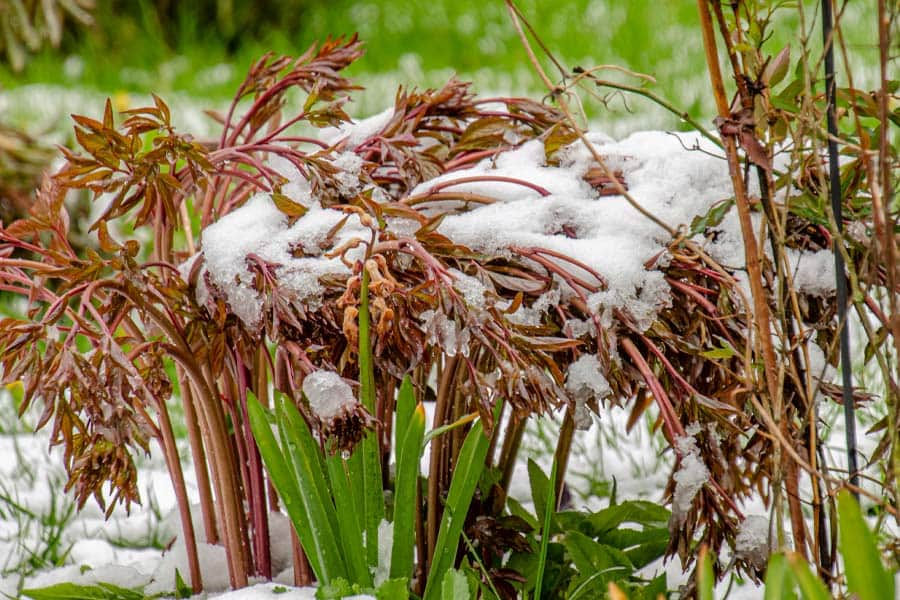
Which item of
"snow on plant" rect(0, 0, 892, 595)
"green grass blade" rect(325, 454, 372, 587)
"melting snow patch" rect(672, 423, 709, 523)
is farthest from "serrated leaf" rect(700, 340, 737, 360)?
"green grass blade" rect(325, 454, 372, 587)

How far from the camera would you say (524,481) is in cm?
194

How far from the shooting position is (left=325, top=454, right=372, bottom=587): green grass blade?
113 centimetres

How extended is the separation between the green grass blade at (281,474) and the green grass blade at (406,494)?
100 mm

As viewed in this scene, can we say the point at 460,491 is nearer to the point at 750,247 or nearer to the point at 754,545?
the point at 754,545

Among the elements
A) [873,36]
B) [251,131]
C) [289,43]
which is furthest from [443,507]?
[289,43]

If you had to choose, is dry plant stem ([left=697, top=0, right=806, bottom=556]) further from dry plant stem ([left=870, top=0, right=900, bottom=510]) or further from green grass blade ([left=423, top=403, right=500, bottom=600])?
green grass blade ([left=423, top=403, right=500, bottom=600])

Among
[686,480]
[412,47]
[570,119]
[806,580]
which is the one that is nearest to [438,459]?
[686,480]

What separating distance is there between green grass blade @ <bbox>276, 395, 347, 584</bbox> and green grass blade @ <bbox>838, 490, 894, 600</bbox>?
2.03 feet

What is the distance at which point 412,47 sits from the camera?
6.04m

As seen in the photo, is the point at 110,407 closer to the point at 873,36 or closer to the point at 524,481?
the point at 524,481

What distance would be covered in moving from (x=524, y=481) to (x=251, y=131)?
96cm

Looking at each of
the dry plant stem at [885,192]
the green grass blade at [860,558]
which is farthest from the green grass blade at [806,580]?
the dry plant stem at [885,192]

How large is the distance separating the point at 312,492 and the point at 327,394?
21cm

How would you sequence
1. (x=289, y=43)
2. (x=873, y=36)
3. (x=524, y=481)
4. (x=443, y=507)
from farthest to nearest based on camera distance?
(x=289, y=43) < (x=873, y=36) < (x=524, y=481) < (x=443, y=507)
